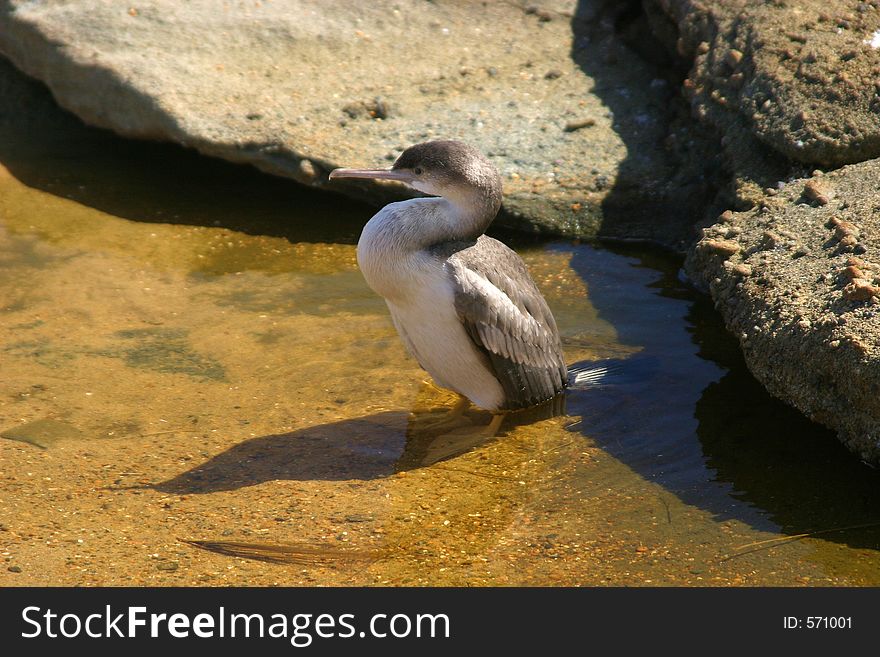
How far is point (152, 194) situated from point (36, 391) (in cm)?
284

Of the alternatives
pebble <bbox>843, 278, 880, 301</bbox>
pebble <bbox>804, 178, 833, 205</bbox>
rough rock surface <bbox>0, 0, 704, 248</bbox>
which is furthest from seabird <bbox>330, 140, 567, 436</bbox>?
rough rock surface <bbox>0, 0, 704, 248</bbox>

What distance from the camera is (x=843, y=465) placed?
501 centimetres

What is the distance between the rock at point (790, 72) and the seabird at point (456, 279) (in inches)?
85.8

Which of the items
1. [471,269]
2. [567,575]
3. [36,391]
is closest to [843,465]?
[567,575]

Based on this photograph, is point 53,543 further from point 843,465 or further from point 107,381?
point 843,465

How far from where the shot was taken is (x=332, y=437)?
530 cm

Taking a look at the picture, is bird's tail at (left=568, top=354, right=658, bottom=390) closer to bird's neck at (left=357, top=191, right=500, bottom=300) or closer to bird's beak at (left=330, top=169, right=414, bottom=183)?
bird's neck at (left=357, top=191, right=500, bottom=300)

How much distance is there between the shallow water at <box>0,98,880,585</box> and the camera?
429cm

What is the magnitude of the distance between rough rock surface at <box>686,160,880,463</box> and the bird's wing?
920 millimetres

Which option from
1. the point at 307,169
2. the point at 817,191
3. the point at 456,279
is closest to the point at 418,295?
the point at 456,279

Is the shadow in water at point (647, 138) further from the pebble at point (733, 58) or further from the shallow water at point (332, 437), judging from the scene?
the pebble at point (733, 58)

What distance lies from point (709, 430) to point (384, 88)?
378cm

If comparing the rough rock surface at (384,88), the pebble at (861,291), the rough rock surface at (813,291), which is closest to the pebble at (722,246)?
the rough rock surface at (813,291)

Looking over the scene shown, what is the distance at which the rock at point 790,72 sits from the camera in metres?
6.45
